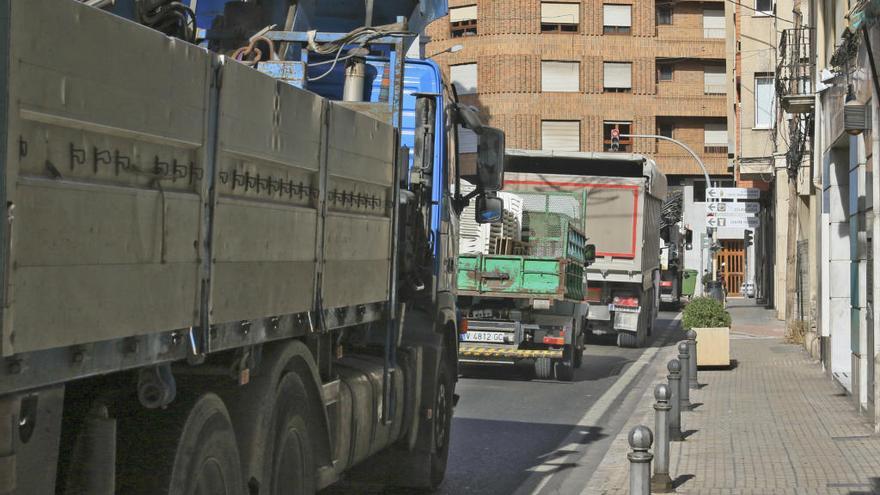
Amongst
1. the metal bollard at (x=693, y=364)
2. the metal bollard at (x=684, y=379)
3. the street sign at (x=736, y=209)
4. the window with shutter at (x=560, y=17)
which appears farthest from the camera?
the window with shutter at (x=560, y=17)

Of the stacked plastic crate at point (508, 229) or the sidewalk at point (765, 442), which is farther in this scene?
the stacked plastic crate at point (508, 229)

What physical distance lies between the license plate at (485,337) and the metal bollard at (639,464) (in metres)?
11.6

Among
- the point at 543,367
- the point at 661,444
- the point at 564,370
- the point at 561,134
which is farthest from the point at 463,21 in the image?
the point at 661,444

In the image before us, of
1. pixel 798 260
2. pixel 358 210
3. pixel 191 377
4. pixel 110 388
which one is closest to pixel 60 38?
A: pixel 110 388

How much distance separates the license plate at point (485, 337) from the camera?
18375 mm

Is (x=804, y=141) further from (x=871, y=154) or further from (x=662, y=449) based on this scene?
(x=662, y=449)

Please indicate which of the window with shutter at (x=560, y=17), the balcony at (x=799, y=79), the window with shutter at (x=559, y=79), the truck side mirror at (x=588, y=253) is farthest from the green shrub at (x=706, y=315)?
the window with shutter at (x=560, y=17)

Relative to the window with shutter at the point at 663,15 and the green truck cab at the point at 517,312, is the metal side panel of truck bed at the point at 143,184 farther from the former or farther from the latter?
the window with shutter at the point at 663,15

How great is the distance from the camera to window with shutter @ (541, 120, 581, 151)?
65.2 metres

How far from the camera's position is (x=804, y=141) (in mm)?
26672

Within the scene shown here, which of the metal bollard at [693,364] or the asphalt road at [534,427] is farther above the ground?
the metal bollard at [693,364]

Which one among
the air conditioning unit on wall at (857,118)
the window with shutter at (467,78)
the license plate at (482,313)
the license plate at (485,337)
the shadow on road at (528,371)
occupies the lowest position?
the shadow on road at (528,371)

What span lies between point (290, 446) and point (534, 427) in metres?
7.77

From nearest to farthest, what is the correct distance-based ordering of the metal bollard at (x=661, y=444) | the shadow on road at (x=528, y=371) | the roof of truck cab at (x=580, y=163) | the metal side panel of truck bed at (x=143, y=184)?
the metal side panel of truck bed at (x=143, y=184)
the metal bollard at (x=661, y=444)
the shadow on road at (x=528, y=371)
the roof of truck cab at (x=580, y=163)
